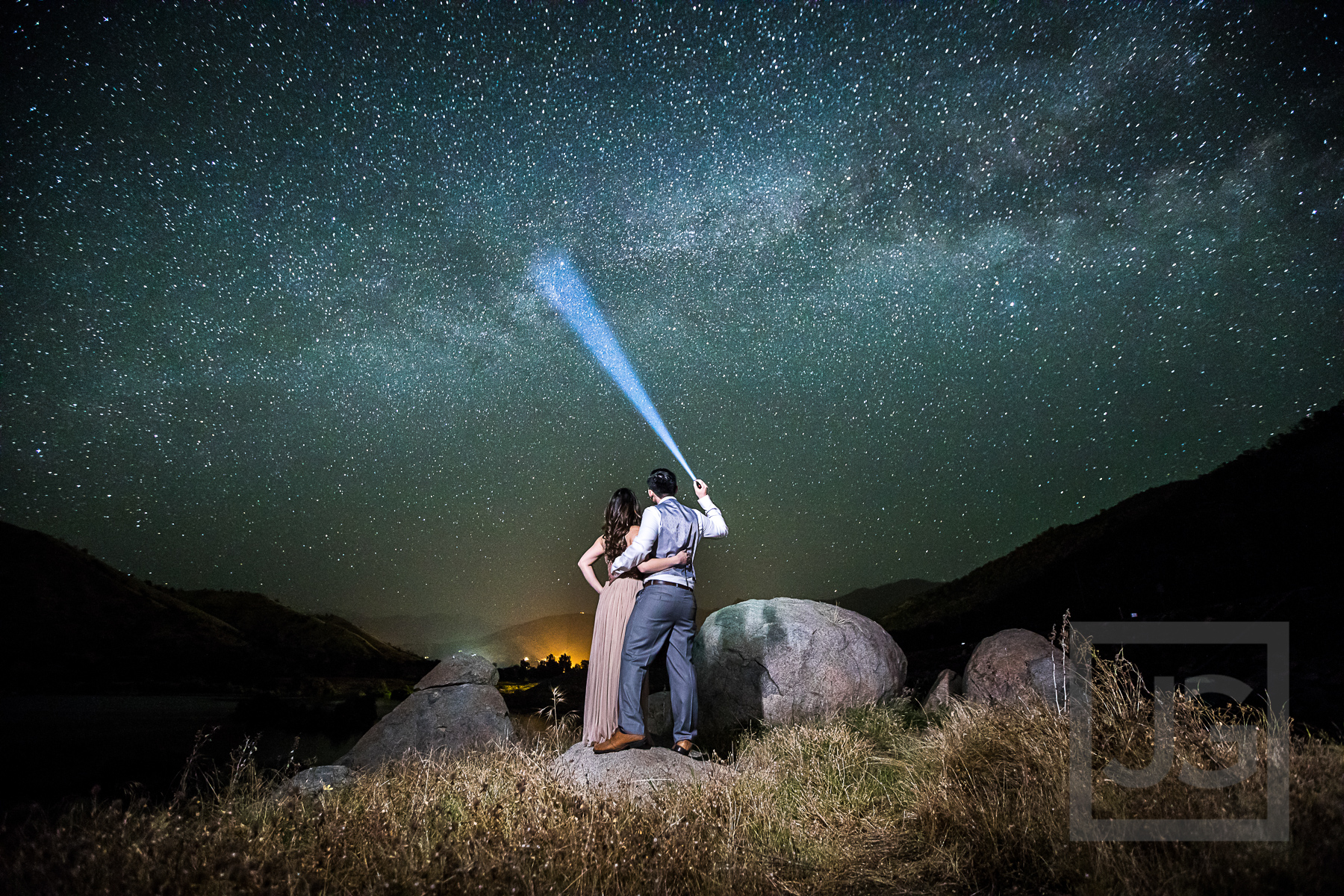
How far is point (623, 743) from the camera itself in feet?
20.3

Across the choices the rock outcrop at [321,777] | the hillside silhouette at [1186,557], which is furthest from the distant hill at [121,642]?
the rock outcrop at [321,777]

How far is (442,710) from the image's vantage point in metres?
11.0

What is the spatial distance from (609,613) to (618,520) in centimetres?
110

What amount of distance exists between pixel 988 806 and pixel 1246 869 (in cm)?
160

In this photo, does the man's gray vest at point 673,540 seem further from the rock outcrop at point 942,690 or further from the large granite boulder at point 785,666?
the rock outcrop at point 942,690

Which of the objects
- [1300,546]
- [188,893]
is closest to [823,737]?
[188,893]

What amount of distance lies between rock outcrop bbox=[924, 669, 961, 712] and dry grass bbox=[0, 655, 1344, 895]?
488 cm

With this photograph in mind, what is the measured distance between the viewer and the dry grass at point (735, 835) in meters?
3.28

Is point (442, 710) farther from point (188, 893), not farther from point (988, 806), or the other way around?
point (988, 806)

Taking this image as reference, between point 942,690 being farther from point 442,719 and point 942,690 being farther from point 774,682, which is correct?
point 442,719

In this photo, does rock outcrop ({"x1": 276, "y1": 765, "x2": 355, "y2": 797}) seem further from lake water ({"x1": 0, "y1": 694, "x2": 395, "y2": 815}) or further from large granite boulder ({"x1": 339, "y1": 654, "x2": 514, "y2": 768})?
large granite boulder ({"x1": 339, "y1": 654, "x2": 514, "y2": 768})

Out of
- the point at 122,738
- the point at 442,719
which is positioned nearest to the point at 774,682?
the point at 442,719

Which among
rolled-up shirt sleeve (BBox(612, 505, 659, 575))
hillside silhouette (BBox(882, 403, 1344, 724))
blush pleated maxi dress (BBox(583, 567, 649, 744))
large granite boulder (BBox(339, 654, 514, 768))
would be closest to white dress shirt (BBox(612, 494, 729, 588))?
rolled-up shirt sleeve (BBox(612, 505, 659, 575))

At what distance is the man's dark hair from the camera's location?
277 inches
